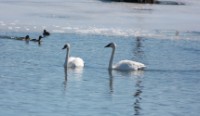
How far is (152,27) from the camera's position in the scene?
3186cm

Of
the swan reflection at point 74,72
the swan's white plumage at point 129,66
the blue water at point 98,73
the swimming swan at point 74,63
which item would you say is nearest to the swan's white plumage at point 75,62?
the swimming swan at point 74,63

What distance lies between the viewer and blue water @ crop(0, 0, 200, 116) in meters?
13.7

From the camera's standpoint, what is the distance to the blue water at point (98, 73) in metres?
13.7


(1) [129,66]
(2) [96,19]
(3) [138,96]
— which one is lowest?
(3) [138,96]

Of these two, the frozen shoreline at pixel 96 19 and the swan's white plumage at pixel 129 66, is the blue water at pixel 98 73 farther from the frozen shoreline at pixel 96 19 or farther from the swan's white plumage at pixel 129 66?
the swan's white plumage at pixel 129 66

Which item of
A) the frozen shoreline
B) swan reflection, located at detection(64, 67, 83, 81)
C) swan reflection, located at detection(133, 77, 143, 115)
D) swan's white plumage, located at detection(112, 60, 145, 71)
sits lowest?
swan reflection, located at detection(133, 77, 143, 115)

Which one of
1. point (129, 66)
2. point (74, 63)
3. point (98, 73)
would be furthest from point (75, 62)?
point (129, 66)

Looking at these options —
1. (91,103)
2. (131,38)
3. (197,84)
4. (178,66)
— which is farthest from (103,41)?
(91,103)

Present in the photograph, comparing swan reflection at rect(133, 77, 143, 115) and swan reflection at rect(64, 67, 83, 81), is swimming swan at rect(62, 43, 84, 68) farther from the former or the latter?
swan reflection at rect(133, 77, 143, 115)

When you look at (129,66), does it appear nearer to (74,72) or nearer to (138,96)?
(74,72)

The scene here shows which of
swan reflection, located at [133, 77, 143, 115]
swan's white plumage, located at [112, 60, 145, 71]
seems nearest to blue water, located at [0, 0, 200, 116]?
swan reflection, located at [133, 77, 143, 115]

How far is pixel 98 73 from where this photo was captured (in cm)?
1836

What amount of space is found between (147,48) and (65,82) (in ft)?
26.4

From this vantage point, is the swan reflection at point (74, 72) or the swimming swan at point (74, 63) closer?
the swan reflection at point (74, 72)
